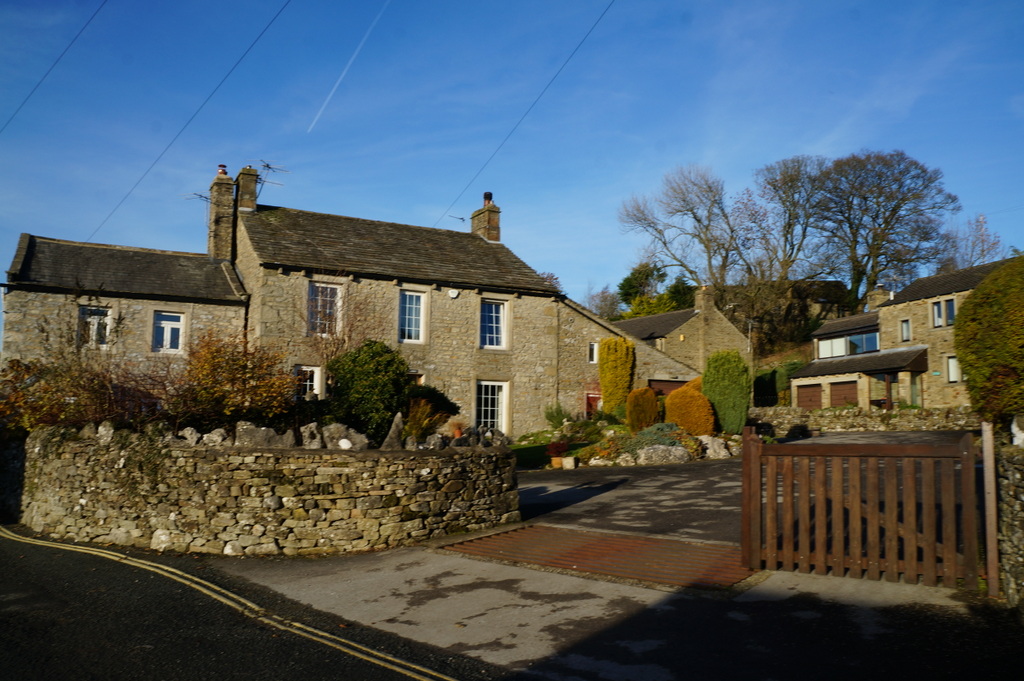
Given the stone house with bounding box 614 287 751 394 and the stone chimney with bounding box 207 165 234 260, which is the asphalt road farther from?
the stone house with bounding box 614 287 751 394

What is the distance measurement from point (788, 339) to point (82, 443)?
4607 cm

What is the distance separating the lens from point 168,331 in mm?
22875

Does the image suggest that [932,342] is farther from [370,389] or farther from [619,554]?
[619,554]

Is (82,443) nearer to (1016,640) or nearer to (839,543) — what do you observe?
(839,543)

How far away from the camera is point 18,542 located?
1187 cm

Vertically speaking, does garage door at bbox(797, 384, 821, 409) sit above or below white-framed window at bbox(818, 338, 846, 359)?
below

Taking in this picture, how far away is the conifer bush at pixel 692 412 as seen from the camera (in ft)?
77.4

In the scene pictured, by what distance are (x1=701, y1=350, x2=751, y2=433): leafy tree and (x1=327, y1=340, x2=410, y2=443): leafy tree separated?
36.2 ft

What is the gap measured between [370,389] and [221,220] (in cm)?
1163

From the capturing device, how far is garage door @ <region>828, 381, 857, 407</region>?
125ft

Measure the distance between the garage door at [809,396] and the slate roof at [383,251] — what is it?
67.9ft

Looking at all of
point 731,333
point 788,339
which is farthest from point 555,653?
point 788,339

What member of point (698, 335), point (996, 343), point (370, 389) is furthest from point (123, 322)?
point (698, 335)

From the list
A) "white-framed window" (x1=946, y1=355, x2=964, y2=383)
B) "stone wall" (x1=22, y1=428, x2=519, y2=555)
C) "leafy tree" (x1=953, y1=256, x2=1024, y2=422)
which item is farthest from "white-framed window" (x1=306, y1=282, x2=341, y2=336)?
"white-framed window" (x1=946, y1=355, x2=964, y2=383)
